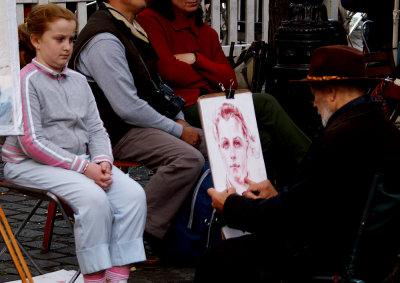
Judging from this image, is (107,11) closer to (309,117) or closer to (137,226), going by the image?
(137,226)

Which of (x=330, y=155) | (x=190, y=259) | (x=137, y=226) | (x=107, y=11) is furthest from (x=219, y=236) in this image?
(x=330, y=155)

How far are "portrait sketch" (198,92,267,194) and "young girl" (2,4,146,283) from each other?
0.56 metres

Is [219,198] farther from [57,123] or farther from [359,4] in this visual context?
[359,4]

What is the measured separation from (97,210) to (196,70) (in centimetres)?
166

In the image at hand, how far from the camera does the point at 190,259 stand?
15.5 feet

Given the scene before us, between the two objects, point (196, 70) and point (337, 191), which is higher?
point (196, 70)

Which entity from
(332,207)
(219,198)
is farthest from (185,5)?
(332,207)

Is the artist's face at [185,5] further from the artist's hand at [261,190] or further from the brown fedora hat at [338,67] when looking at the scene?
the brown fedora hat at [338,67]

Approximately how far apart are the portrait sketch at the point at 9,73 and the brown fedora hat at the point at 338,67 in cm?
121

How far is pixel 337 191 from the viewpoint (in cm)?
286

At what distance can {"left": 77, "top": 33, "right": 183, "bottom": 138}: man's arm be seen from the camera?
4539mm

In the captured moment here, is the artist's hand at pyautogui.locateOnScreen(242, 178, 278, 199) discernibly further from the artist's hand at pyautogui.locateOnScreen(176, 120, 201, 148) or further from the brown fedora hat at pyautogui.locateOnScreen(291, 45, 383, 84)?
the artist's hand at pyautogui.locateOnScreen(176, 120, 201, 148)

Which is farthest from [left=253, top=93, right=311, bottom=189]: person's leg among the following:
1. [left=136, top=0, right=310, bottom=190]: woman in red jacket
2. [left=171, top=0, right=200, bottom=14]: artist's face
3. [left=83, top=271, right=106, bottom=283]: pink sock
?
[left=83, top=271, right=106, bottom=283]: pink sock

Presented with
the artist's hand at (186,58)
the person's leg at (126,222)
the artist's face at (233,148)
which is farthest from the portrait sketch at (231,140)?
the artist's hand at (186,58)
